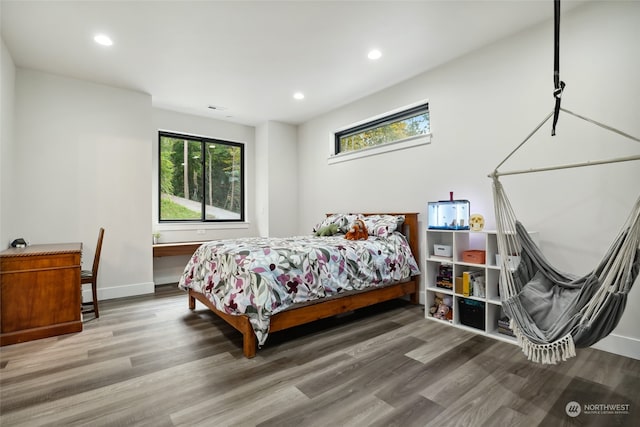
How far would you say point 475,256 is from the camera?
2.78 m

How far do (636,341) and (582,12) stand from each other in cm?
259

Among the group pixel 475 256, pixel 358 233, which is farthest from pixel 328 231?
pixel 475 256

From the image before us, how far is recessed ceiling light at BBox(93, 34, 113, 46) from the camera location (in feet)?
9.23

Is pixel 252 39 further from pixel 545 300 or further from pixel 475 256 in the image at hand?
pixel 545 300

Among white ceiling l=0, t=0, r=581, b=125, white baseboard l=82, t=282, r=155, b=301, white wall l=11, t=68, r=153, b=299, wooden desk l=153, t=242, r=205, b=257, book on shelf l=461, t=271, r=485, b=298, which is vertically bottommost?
white baseboard l=82, t=282, r=155, b=301

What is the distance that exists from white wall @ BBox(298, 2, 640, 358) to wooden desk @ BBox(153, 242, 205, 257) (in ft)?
9.96

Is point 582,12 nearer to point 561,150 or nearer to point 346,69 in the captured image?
point 561,150

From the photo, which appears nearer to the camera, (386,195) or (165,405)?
(165,405)

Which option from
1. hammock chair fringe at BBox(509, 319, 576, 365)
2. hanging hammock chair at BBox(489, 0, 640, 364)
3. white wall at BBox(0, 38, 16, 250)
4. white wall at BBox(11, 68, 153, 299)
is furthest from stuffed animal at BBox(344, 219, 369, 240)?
white wall at BBox(0, 38, 16, 250)

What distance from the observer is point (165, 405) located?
169 cm

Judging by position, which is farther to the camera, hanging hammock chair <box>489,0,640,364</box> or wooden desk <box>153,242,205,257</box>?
wooden desk <box>153,242,205,257</box>

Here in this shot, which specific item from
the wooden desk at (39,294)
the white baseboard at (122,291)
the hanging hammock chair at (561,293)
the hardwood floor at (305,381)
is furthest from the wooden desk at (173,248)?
the hanging hammock chair at (561,293)

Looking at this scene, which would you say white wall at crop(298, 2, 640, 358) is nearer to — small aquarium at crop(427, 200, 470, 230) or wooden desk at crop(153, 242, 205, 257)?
small aquarium at crop(427, 200, 470, 230)

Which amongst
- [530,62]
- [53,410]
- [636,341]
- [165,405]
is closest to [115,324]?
[53,410]
